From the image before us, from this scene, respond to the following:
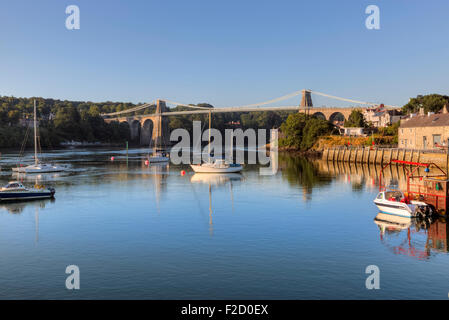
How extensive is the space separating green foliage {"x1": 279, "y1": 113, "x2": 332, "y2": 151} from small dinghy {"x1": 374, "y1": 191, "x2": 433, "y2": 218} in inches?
2896

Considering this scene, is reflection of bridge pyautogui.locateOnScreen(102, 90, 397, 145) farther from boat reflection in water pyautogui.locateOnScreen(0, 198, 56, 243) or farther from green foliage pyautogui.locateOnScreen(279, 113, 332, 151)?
boat reflection in water pyautogui.locateOnScreen(0, 198, 56, 243)

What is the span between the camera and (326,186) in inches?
1709

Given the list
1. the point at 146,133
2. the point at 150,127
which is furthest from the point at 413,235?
the point at 150,127

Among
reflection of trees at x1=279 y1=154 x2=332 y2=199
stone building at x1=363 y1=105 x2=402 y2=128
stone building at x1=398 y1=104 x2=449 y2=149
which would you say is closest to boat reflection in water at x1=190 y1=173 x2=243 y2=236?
reflection of trees at x1=279 y1=154 x2=332 y2=199

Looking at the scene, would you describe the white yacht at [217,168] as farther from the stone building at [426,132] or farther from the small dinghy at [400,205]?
the small dinghy at [400,205]

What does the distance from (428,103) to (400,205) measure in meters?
74.6

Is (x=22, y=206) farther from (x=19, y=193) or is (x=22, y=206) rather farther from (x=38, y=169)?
(x=38, y=169)

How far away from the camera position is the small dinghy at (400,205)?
25.7 m

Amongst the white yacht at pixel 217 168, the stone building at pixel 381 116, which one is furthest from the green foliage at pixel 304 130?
the white yacht at pixel 217 168

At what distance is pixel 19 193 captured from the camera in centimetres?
3431

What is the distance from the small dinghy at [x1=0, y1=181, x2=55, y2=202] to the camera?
34.1 metres

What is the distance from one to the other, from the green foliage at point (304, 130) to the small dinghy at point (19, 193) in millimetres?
74359
